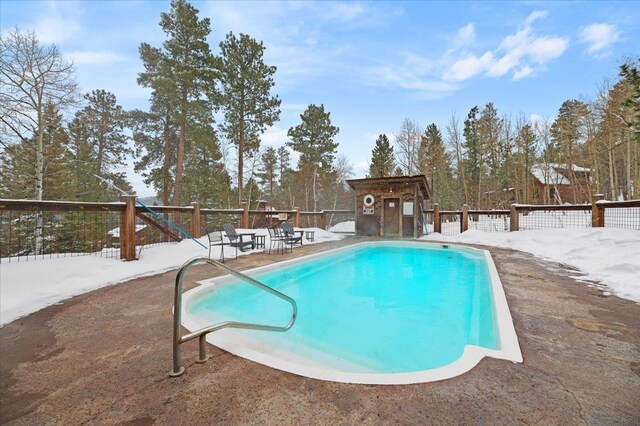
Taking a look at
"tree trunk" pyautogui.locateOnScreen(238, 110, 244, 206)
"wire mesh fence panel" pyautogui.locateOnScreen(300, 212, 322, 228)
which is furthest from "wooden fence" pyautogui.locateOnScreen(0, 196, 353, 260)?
"tree trunk" pyautogui.locateOnScreen(238, 110, 244, 206)

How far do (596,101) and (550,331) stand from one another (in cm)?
2281

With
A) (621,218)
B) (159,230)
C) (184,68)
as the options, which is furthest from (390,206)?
(184,68)

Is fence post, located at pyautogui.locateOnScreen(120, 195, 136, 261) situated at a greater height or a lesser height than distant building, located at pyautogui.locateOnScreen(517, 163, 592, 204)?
lesser

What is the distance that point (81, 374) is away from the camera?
6.53ft

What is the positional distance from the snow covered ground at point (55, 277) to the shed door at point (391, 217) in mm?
9258

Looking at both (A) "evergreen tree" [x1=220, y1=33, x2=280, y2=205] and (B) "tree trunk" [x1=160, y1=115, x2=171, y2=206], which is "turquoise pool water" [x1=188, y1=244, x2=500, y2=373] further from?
(B) "tree trunk" [x1=160, y1=115, x2=171, y2=206]

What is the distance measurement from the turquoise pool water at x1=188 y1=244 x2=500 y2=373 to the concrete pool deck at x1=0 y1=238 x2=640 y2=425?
779 mm

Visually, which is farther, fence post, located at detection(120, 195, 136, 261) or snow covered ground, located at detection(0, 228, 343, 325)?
fence post, located at detection(120, 195, 136, 261)

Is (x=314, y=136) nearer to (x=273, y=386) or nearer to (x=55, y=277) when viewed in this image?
(x=55, y=277)

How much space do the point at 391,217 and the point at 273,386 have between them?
458 inches

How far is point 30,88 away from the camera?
36.3 ft

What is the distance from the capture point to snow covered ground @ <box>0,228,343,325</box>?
3.53m

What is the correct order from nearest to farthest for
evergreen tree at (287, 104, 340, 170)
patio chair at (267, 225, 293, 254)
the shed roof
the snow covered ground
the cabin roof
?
the snow covered ground → patio chair at (267, 225, 293, 254) → the shed roof → the cabin roof → evergreen tree at (287, 104, 340, 170)

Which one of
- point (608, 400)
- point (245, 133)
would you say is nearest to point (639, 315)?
point (608, 400)
